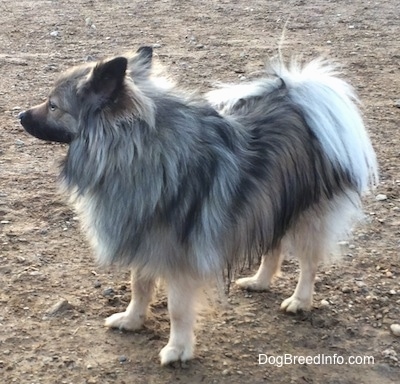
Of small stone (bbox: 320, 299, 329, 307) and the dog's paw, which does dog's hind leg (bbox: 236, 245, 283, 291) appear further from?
the dog's paw

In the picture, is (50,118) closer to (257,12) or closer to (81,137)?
(81,137)

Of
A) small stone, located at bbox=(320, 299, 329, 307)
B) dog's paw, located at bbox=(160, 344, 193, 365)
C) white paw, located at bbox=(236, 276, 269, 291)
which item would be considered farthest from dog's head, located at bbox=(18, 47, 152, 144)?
small stone, located at bbox=(320, 299, 329, 307)

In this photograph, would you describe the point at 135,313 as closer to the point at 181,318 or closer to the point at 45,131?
the point at 181,318

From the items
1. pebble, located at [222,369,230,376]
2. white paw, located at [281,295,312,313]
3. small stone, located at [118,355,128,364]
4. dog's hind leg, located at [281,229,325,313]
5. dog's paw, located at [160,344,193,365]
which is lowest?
pebble, located at [222,369,230,376]

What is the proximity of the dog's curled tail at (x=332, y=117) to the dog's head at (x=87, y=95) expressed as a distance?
789 millimetres

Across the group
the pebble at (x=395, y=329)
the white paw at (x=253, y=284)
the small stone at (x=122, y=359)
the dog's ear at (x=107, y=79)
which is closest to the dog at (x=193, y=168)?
the dog's ear at (x=107, y=79)

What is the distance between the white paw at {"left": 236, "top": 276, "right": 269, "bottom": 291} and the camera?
391cm

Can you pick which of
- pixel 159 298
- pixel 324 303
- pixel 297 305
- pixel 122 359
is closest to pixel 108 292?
pixel 159 298

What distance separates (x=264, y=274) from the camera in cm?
388

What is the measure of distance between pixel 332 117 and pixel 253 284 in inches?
44.3

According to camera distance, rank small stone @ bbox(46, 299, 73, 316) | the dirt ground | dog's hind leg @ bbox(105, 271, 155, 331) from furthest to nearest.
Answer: small stone @ bbox(46, 299, 73, 316) < dog's hind leg @ bbox(105, 271, 155, 331) < the dirt ground

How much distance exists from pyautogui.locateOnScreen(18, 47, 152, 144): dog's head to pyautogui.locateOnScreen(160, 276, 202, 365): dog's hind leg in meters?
0.87

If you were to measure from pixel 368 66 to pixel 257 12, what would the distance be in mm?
2469

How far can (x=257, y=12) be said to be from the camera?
9.08 metres
